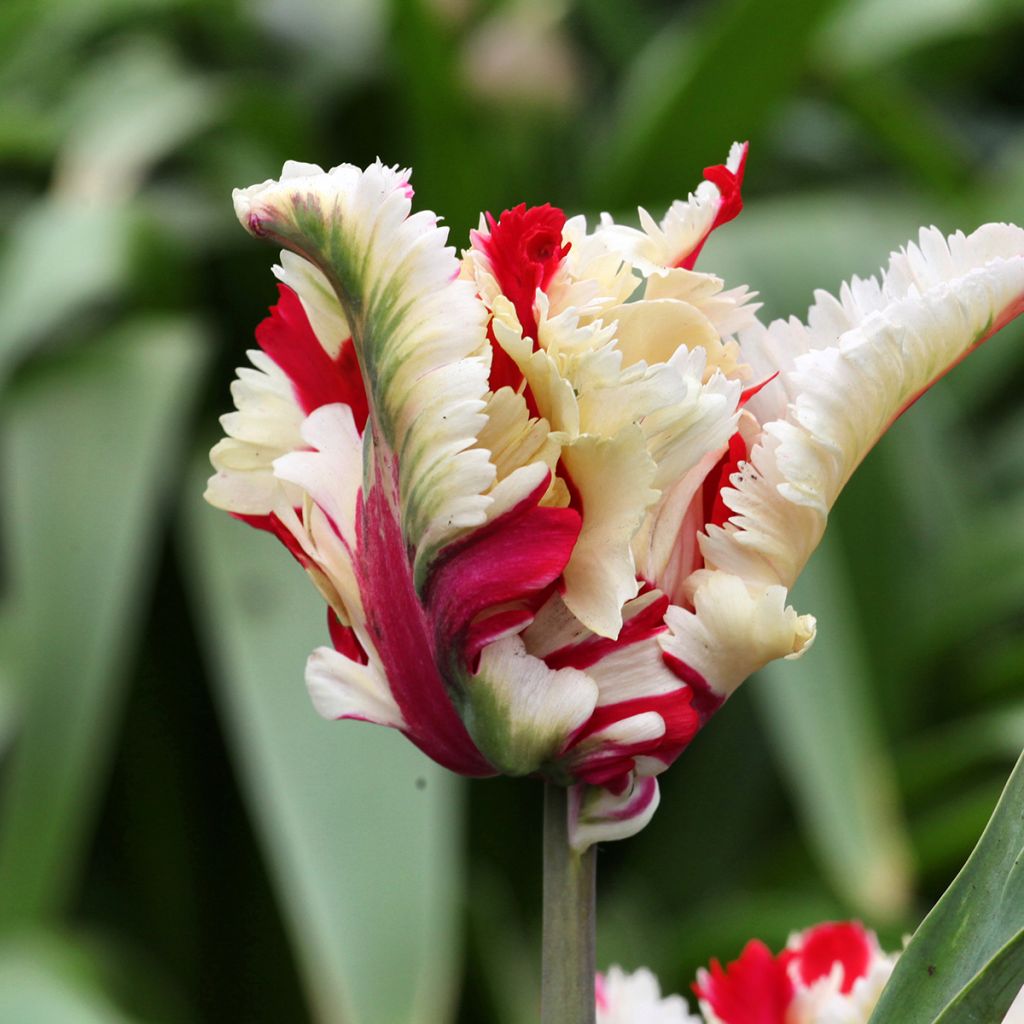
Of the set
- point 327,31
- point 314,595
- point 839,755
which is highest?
point 327,31

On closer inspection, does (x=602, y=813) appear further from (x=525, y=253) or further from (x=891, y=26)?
(x=891, y=26)

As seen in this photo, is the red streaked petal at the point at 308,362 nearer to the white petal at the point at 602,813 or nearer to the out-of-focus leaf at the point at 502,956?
the white petal at the point at 602,813

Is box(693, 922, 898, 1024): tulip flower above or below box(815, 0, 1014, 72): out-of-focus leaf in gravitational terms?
below

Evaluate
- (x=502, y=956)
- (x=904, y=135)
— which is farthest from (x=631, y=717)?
(x=904, y=135)

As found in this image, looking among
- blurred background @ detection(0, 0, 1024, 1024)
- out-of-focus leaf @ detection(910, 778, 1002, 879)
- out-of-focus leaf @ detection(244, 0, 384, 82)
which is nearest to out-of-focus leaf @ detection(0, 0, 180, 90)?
blurred background @ detection(0, 0, 1024, 1024)

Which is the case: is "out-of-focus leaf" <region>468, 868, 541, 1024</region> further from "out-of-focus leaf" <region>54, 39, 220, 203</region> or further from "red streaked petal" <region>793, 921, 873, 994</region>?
"red streaked petal" <region>793, 921, 873, 994</region>

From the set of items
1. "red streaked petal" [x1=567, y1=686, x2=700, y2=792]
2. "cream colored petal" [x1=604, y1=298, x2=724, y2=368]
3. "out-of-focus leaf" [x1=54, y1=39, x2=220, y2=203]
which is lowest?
"red streaked petal" [x1=567, y1=686, x2=700, y2=792]
